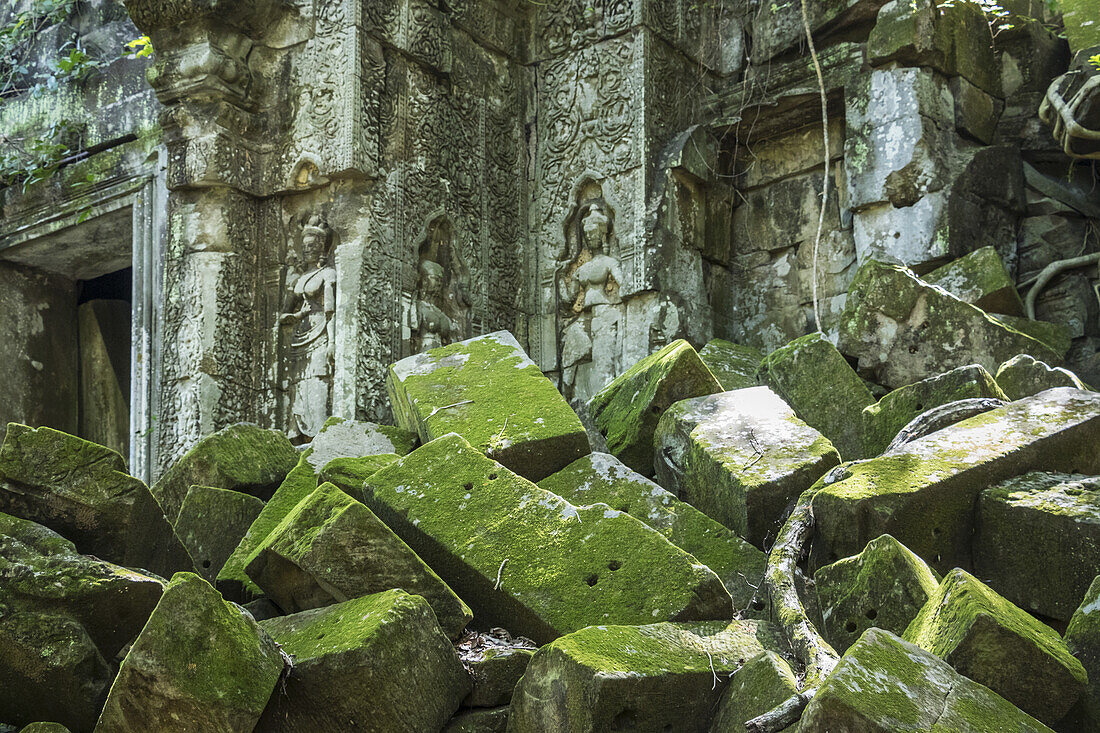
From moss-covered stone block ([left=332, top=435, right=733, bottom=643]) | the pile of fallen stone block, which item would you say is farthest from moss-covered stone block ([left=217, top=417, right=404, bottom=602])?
moss-covered stone block ([left=332, top=435, right=733, bottom=643])

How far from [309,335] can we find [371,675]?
422 centimetres

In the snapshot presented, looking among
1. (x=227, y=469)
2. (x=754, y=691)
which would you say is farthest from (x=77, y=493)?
(x=754, y=691)

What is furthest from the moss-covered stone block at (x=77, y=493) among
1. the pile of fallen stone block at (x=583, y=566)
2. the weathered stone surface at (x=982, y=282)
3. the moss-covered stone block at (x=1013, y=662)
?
the weathered stone surface at (x=982, y=282)

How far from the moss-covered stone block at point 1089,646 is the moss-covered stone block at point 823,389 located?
1.87m

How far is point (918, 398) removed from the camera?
4.86 meters

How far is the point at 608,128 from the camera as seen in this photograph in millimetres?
7797

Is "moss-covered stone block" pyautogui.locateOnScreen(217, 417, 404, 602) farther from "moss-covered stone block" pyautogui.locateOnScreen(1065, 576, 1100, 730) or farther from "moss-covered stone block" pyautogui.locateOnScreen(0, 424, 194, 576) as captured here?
"moss-covered stone block" pyautogui.locateOnScreen(1065, 576, 1100, 730)

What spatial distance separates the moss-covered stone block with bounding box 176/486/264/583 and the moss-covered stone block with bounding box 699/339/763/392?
2.57 metres

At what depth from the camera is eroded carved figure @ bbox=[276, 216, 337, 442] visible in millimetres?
7055

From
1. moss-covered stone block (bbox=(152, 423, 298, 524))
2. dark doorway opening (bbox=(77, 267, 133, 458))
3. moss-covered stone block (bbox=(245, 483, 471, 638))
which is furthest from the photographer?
dark doorway opening (bbox=(77, 267, 133, 458))

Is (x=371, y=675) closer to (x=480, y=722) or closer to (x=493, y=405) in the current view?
(x=480, y=722)

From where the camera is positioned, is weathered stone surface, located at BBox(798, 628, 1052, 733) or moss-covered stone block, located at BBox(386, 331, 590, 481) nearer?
weathered stone surface, located at BBox(798, 628, 1052, 733)

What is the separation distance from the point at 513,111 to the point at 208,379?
264 cm

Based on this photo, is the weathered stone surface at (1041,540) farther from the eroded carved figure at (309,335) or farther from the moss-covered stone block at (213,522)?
the eroded carved figure at (309,335)
